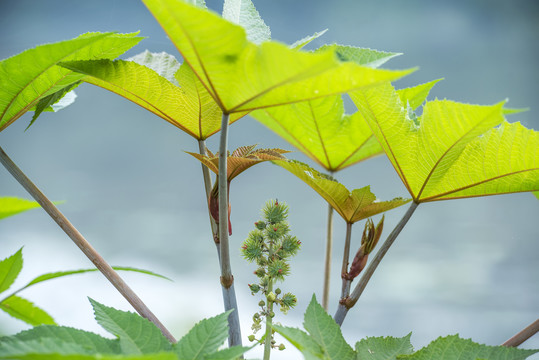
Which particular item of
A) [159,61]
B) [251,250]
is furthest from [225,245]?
[159,61]

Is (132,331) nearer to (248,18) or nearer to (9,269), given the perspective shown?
(9,269)

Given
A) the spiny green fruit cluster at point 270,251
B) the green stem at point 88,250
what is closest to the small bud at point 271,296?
the spiny green fruit cluster at point 270,251

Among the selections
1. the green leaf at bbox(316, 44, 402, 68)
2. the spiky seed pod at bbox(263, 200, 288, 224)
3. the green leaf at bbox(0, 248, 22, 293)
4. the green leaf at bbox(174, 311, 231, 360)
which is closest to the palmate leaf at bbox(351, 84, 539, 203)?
the green leaf at bbox(316, 44, 402, 68)

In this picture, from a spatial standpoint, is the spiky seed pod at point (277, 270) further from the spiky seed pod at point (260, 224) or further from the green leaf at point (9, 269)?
the green leaf at point (9, 269)

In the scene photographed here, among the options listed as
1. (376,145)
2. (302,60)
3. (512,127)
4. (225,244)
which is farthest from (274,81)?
(376,145)

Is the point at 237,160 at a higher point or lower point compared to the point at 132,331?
higher

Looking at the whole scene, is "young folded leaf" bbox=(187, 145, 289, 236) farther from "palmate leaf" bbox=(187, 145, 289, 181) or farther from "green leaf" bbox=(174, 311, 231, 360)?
"green leaf" bbox=(174, 311, 231, 360)
